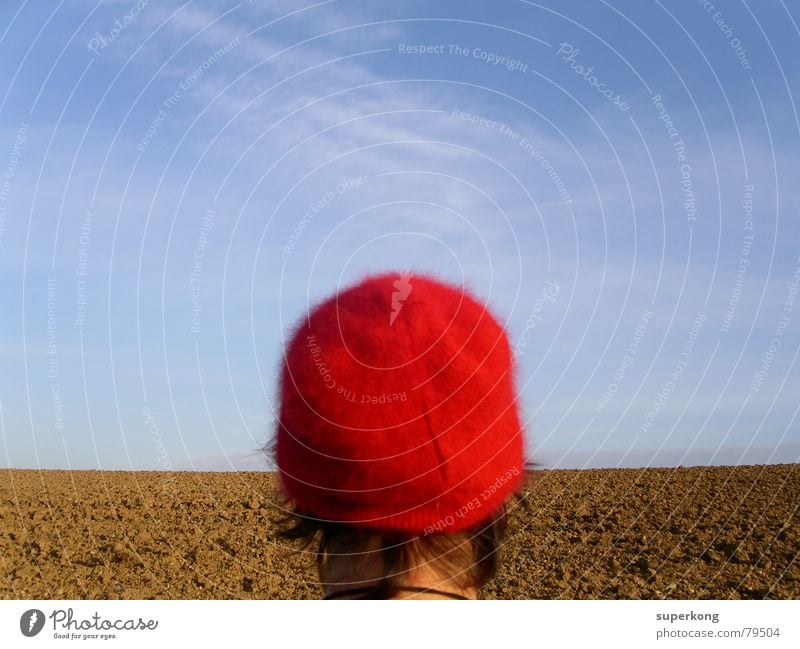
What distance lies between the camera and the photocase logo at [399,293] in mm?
2793

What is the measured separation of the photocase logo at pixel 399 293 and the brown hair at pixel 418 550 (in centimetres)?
76

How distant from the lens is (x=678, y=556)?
567 inches

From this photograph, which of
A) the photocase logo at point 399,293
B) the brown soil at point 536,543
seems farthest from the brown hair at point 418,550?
the brown soil at point 536,543

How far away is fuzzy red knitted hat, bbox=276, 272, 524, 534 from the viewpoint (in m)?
2.78
